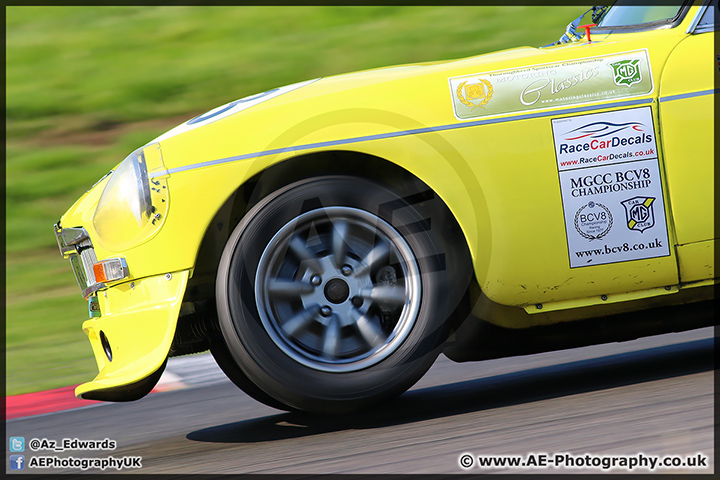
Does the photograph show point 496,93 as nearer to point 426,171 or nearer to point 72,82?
point 426,171

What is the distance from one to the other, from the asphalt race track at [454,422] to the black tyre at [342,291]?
9.0 inches

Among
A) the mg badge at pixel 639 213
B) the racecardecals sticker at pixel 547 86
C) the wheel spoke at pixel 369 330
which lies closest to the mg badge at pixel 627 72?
the racecardecals sticker at pixel 547 86

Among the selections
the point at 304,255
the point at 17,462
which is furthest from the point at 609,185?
the point at 17,462

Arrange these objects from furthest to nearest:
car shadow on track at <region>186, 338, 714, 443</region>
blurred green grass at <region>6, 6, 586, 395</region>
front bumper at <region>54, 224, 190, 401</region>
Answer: blurred green grass at <region>6, 6, 586, 395</region>
car shadow on track at <region>186, 338, 714, 443</region>
front bumper at <region>54, 224, 190, 401</region>

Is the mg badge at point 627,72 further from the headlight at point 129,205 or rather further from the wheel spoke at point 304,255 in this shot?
the headlight at point 129,205

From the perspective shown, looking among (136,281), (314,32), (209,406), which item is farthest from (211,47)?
(136,281)

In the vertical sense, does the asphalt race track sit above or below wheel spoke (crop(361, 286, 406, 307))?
below

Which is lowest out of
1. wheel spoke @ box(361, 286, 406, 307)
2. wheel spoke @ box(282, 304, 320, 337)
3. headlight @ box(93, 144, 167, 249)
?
wheel spoke @ box(282, 304, 320, 337)

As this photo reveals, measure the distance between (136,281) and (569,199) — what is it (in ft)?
5.43

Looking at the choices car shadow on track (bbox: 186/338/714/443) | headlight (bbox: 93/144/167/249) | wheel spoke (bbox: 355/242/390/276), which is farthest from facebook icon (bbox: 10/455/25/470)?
wheel spoke (bbox: 355/242/390/276)

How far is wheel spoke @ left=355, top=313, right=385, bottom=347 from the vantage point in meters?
3.14

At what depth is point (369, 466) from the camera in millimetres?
2703

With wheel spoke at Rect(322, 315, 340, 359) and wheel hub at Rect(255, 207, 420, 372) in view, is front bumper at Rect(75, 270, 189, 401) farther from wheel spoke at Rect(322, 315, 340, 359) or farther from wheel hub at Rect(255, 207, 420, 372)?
wheel spoke at Rect(322, 315, 340, 359)

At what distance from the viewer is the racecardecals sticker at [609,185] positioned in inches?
122
